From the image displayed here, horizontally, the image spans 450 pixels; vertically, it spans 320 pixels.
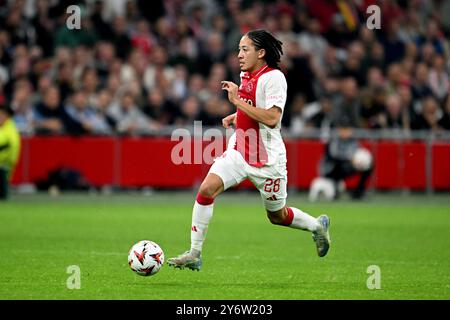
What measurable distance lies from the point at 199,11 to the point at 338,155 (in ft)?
19.1

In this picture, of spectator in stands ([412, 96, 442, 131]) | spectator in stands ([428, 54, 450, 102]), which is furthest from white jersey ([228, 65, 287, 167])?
spectator in stands ([428, 54, 450, 102])

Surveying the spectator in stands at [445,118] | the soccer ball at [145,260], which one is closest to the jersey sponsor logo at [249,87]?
the soccer ball at [145,260]

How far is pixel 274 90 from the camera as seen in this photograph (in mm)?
10516

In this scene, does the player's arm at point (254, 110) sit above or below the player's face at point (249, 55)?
below

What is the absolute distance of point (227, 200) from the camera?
75.4ft

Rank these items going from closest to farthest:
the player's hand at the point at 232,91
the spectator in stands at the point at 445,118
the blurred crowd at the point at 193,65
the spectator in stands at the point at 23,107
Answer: the player's hand at the point at 232,91, the spectator in stands at the point at 23,107, the blurred crowd at the point at 193,65, the spectator in stands at the point at 445,118

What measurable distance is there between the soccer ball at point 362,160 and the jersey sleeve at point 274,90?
12.5 m

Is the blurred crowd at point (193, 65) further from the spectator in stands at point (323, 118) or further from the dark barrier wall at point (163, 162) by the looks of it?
the dark barrier wall at point (163, 162)

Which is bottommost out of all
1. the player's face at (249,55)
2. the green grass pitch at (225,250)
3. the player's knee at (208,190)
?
the green grass pitch at (225,250)

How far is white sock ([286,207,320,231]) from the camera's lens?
36.9 ft

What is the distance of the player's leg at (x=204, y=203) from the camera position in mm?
10508

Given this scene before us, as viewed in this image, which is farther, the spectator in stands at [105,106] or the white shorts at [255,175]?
the spectator in stands at [105,106]

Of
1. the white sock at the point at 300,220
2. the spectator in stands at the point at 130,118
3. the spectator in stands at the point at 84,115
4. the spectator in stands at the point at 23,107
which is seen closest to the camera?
the white sock at the point at 300,220

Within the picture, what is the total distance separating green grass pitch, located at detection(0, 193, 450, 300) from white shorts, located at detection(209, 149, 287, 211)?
2.69 ft
